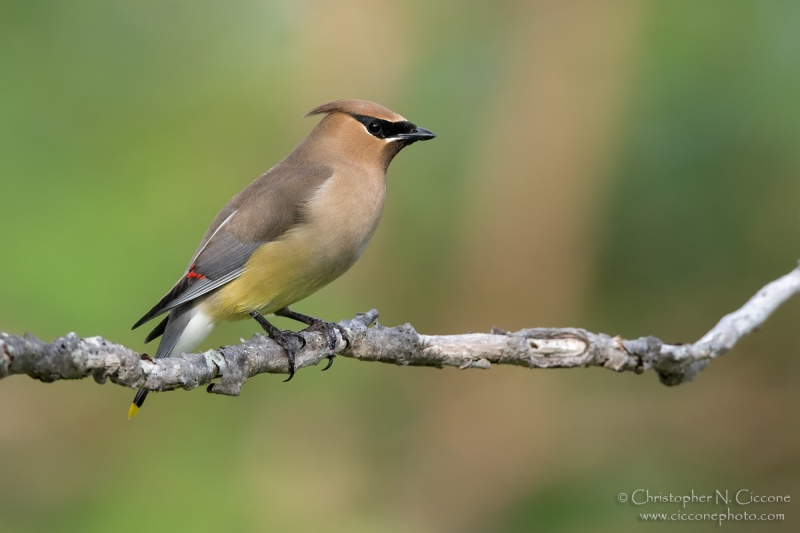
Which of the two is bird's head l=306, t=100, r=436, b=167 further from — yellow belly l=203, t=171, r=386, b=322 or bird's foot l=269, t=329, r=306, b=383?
bird's foot l=269, t=329, r=306, b=383

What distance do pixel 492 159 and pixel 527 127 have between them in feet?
1.37

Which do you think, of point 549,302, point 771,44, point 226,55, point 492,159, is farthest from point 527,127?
point 226,55

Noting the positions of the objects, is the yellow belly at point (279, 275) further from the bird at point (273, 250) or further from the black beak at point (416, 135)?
the black beak at point (416, 135)

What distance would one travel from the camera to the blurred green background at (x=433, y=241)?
663 centimetres

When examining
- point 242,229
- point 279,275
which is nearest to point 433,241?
point 242,229

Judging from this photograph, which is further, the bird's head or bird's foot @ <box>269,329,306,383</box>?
the bird's head

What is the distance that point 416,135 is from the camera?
15.6 ft

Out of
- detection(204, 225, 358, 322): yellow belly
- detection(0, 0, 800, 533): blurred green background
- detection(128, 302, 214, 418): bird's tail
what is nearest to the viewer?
detection(204, 225, 358, 322): yellow belly

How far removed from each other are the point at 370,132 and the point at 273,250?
912 mm

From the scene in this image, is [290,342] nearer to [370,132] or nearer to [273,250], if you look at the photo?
[273,250]

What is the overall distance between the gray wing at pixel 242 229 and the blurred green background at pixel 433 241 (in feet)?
7.48

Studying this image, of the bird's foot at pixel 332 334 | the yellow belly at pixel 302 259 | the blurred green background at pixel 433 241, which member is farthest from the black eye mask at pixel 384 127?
the blurred green background at pixel 433 241

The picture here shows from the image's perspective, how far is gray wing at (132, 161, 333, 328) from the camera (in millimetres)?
4309

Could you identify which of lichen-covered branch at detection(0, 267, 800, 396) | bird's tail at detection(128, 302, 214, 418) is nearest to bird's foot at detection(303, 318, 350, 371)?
lichen-covered branch at detection(0, 267, 800, 396)
